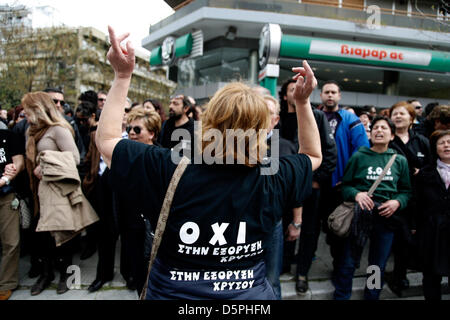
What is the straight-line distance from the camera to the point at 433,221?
260 cm

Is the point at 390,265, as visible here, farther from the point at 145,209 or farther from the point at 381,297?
the point at 145,209

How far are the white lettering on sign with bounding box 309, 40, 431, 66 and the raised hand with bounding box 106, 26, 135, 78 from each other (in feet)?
45.3

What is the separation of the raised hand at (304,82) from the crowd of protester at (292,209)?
3.16 feet

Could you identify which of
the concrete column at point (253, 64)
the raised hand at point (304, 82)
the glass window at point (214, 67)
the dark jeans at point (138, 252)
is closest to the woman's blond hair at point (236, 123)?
the raised hand at point (304, 82)

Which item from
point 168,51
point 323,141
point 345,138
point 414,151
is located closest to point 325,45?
point 168,51

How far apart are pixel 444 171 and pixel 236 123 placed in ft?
8.20

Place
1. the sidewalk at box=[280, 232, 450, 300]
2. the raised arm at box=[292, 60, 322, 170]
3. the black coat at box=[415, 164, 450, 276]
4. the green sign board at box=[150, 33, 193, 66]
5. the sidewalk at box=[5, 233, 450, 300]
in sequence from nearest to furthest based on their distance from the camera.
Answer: the raised arm at box=[292, 60, 322, 170] < the black coat at box=[415, 164, 450, 276] < the sidewalk at box=[5, 233, 450, 300] < the sidewalk at box=[280, 232, 450, 300] < the green sign board at box=[150, 33, 193, 66]

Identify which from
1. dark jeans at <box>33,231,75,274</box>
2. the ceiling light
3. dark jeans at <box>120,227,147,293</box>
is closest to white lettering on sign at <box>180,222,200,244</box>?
dark jeans at <box>120,227,147,293</box>

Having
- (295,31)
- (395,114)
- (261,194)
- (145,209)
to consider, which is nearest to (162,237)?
(145,209)

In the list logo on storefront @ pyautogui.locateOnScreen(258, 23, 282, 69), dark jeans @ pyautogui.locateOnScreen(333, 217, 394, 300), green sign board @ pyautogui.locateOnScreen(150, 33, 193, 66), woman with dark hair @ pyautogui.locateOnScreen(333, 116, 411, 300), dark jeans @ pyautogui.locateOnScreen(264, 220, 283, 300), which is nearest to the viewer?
dark jeans @ pyautogui.locateOnScreen(264, 220, 283, 300)

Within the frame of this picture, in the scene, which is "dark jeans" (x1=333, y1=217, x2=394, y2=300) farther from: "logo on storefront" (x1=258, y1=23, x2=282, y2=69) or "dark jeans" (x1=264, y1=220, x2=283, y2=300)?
"logo on storefront" (x1=258, y1=23, x2=282, y2=69)

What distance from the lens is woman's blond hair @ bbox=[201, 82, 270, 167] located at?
3.80 ft

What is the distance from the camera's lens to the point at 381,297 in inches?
119

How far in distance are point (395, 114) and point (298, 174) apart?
264 cm
